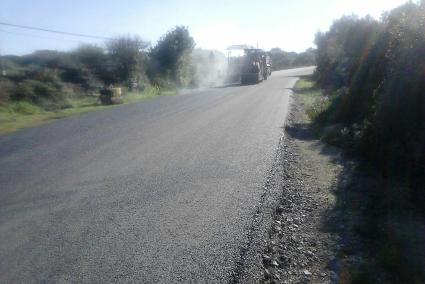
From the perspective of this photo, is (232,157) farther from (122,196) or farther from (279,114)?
(279,114)

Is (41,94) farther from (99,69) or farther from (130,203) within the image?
(130,203)

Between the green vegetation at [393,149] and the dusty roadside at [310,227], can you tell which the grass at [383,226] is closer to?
the green vegetation at [393,149]

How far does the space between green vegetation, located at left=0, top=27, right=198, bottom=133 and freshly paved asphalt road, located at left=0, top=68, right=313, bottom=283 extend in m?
7.25

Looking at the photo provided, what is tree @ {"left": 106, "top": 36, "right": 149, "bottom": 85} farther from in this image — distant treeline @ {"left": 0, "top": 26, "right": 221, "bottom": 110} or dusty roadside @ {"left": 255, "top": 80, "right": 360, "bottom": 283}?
dusty roadside @ {"left": 255, "top": 80, "right": 360, "bottom": 283}

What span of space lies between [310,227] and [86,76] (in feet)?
103

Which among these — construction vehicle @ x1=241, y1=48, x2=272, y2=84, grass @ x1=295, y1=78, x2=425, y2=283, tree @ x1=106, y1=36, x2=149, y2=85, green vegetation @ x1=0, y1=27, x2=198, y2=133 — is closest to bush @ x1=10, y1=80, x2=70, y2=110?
green vegetation @ x1=0, y1=27, x2=198, y2=133

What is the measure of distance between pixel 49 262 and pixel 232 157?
5878mm

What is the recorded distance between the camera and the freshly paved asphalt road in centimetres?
494

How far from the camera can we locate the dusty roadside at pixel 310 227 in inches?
198

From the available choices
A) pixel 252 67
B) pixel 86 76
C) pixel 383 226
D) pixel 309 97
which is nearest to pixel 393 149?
pixel 383 226

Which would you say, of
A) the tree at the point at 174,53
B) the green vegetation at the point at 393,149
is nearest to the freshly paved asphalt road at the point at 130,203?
the green vegetation at the point at 393,149

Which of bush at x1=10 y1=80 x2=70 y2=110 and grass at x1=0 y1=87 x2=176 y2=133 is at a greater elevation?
bush at x1=10 y1=80 x2=70 y2=110

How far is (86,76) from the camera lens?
115 feet

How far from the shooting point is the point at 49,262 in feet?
16.4
